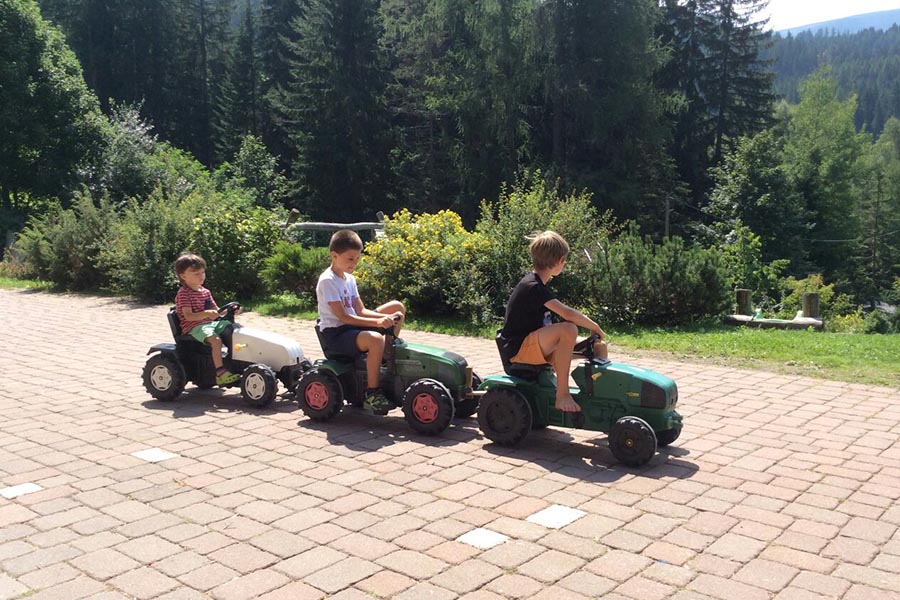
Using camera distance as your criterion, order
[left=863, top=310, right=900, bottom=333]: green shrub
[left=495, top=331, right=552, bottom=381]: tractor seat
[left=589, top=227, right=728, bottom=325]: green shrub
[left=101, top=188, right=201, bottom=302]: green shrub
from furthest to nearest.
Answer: [left=863, top=310, right=900, bottom=333]: green shrub < [left=101, top=188, right=201, bottom=302]: green shrub < [left=589, top=227, right=728, bottom=325]: green shrub < [left=495, top=331, right=552, bottom=381]: tractor seat

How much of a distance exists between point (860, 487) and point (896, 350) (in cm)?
559

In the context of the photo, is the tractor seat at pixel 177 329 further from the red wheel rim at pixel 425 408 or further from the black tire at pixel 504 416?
the black tire at pixel 504 416

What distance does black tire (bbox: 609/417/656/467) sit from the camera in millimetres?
4918

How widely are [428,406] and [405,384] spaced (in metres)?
0.37

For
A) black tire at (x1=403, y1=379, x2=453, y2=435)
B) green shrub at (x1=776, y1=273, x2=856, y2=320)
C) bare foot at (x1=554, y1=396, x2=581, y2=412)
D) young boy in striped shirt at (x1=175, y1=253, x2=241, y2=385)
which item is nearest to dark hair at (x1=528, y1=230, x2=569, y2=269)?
bare foot at (x1=554, y1=396, x2=581, y2=412)

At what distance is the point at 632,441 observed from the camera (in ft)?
16.3

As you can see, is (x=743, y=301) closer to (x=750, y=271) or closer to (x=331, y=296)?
(x=750, y=271)

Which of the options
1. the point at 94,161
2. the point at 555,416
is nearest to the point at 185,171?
the point at 94,161

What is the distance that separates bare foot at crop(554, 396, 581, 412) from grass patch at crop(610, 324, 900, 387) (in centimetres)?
391

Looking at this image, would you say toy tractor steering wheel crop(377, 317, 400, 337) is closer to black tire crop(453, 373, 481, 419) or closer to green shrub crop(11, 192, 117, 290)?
black tire crop(453, 373, 481, 419)

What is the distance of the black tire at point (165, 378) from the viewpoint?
677 cm

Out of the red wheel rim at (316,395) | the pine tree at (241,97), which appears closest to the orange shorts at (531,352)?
the red wheel rim at (316,395)

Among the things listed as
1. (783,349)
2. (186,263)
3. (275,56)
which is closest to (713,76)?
(275,56)

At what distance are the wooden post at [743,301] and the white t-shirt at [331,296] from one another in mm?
8237
